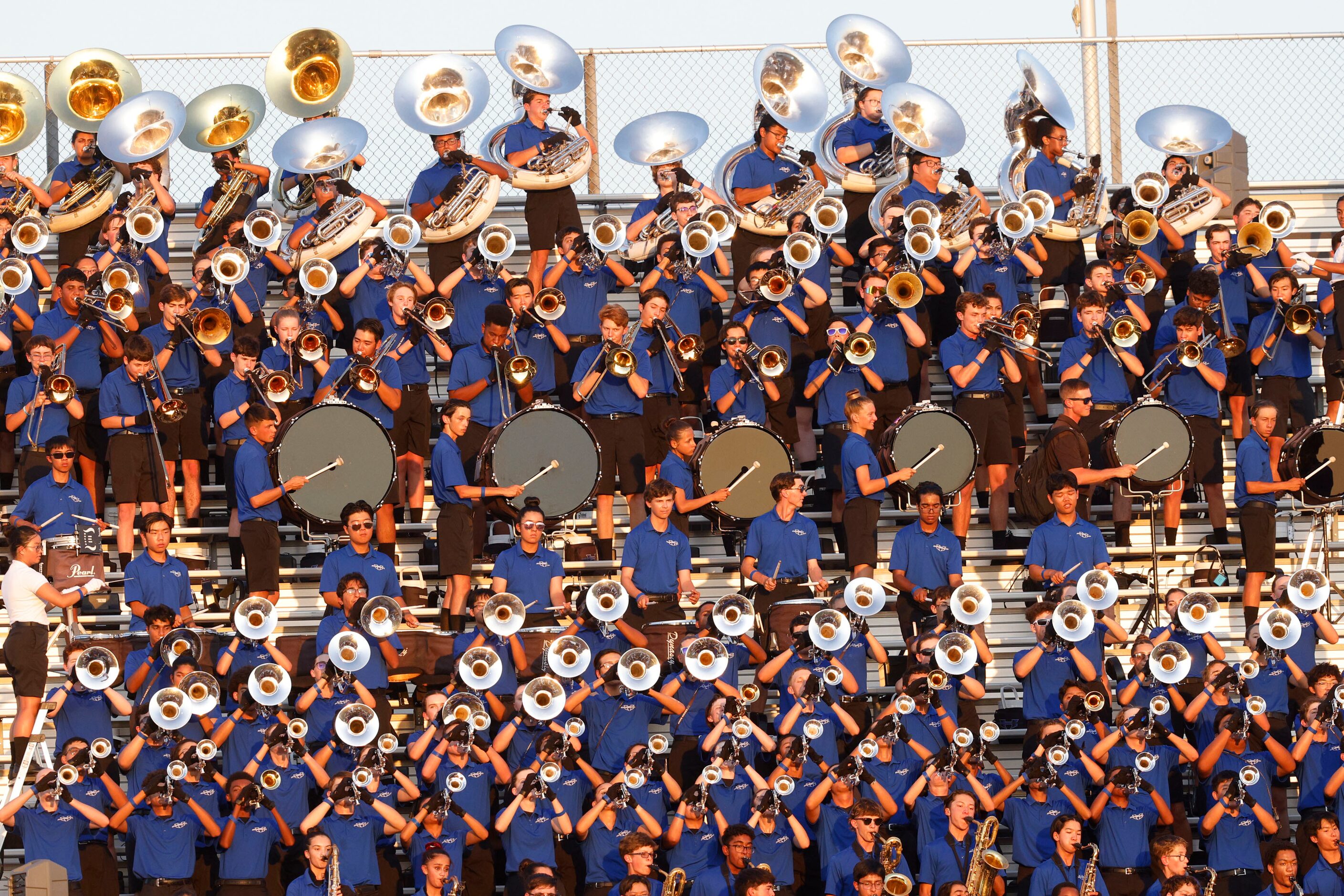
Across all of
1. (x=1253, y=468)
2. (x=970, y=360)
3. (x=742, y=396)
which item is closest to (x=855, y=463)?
(x=742, y=396)

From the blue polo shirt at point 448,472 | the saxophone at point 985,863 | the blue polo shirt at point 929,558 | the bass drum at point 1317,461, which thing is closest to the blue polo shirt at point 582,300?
the blue polo shirt at point 448,472

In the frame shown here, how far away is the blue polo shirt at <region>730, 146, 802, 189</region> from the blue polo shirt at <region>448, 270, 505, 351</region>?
1510 millimetres

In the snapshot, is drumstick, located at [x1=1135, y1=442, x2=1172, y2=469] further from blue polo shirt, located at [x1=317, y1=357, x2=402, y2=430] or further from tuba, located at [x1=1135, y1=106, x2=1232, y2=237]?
blue polo shirt, located at [x1=317, y1=357, x2=402, y2=430]

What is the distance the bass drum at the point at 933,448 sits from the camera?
14289 millimetres

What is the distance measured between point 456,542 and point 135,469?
6.65ft

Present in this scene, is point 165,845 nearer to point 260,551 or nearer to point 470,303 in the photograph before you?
point 260,551

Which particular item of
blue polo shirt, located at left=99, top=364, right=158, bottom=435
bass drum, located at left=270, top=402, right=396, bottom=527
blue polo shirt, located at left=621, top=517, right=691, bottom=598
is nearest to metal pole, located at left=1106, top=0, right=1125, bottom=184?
blue polo shirt, located at left=621, top=517, right=691, bottom=598

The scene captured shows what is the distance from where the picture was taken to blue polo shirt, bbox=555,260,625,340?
590 inches

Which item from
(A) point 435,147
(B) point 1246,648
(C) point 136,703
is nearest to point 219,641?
(C) point 136,703

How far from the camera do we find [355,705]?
13.2 metres

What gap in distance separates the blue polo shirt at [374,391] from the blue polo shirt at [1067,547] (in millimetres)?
3979

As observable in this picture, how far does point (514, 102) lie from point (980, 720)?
5030mm

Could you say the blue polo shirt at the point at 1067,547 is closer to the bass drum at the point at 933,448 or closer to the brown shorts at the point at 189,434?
the bass drum at the point at 933,448

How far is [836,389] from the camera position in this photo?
14.7 metres
